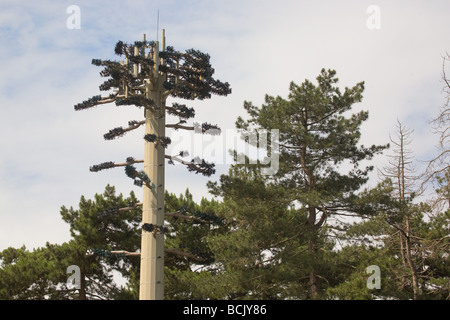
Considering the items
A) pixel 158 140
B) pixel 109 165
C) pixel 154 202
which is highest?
pixel 158 140

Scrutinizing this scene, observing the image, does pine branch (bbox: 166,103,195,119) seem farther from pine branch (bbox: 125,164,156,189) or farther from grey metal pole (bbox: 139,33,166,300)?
pine branch (bbox: 125,164,156,189)

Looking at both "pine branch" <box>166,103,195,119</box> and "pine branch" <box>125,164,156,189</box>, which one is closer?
"pine branch" <box>125,164,156,189</box>

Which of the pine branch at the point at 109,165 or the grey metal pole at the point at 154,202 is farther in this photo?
the pine branch at the point at 109,165

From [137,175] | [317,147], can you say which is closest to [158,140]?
[137,175]

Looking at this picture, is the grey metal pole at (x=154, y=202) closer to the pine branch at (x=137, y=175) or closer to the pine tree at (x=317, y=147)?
the pine branch at (x=137, y=175)

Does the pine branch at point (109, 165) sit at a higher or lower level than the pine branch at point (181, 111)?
lower

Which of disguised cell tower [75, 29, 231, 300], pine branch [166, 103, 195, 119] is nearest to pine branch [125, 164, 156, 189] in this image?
disguised cell tower [75, 29, 231, 300]

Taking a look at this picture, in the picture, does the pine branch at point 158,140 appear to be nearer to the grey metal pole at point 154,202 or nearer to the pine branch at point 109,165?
the grey metal pole at point 154,202

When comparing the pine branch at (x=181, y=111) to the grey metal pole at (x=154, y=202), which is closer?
the grey metal pole at (x=154, y=202)

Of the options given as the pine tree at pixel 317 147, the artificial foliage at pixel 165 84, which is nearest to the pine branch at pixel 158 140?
the artificial foliage at pixel 165 84

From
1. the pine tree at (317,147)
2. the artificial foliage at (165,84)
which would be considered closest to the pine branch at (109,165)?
the artificial foliage at (165,84)

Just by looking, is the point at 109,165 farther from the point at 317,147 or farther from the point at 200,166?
the point at 317,147

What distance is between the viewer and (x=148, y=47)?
46.2ft
